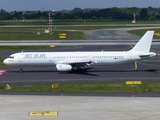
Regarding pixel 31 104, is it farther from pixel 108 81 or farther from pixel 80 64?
pixel 80 64

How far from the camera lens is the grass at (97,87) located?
47.1 m

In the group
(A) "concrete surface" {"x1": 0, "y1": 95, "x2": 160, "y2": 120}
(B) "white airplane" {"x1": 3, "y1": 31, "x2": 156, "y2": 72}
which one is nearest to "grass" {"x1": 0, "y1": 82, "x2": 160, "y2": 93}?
(A) "concrete surface" {"x1": 0, "y1": 95, "x2": 160, "y2": 120}

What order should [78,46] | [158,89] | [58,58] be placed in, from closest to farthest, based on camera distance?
[158,89], [58,58], [78,46]

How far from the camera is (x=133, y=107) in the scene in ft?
124

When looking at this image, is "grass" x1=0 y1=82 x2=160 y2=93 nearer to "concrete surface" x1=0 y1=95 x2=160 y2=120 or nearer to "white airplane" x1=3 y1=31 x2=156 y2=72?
"concrete surface" x1=0 y1=95 x2=160 y2=120

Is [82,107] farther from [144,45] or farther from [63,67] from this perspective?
[144,45]

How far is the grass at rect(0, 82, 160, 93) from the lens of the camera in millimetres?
47125

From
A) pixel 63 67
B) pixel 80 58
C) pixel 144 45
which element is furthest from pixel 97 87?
pixel 144 45

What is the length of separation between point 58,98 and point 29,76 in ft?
60.0

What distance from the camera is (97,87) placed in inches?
1934

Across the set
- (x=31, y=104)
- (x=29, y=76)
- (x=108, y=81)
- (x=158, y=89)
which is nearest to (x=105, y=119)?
(x=31, y=104)

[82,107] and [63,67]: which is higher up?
[82,107]

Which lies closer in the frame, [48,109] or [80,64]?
[48,109]

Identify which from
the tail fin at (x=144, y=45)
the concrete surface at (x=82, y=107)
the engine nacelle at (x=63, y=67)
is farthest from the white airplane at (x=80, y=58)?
the concrete surface at (x=82, y=107)
